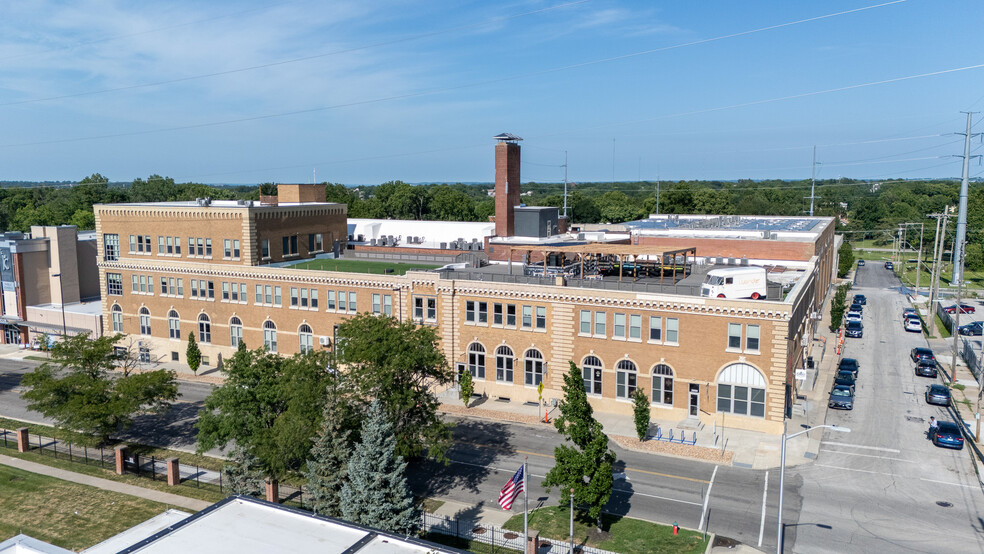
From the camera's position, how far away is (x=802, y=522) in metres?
33.0

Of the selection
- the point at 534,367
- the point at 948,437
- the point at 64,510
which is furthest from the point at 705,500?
the point at 64,510

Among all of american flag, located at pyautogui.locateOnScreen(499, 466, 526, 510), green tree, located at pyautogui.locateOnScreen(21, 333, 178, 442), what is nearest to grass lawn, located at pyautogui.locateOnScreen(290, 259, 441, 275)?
green tree, located at pyautogui.locateOnScreen(21, 333, 178, 442)

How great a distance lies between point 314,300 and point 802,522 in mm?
40052

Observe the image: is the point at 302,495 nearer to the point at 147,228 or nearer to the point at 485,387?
the point at 485,387

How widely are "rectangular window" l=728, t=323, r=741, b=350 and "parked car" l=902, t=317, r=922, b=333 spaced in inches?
1746

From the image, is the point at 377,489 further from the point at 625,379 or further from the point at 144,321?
the point at 144,321

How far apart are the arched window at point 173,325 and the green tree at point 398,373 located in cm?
3462

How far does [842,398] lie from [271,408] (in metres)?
38.5

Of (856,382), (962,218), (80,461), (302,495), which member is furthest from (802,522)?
(962,218)

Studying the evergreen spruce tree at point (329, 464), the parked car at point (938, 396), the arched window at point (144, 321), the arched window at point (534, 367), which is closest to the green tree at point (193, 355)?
the arched window at point (144, 321)

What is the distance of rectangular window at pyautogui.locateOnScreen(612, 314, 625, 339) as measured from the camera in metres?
48.6

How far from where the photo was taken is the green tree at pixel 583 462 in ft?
100

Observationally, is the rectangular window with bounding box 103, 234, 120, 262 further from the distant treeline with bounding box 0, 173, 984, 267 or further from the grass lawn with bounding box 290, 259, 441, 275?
the distant treeline with bounding box 0, 173, 984, 267

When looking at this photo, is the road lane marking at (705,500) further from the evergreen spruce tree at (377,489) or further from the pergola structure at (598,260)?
the pergola structure at (598,260)
